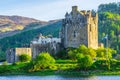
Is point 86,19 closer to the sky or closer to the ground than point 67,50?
closer to the sky

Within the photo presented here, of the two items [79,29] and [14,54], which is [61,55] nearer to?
[79,29]

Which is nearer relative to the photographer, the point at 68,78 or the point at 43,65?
the point at 68,78

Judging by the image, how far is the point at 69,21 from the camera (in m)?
117

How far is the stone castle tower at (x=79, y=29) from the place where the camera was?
379ft

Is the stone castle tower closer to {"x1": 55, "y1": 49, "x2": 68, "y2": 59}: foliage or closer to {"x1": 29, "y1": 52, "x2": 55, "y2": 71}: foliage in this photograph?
{"x1": 55, "y1": 49, "x2": 68, "y2": 59}: foliage

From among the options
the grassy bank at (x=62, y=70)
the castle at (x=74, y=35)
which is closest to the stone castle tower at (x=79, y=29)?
the castle at (x=74, y=35)

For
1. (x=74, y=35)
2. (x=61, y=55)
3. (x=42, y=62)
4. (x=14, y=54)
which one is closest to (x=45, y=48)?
(x=61, y=55)

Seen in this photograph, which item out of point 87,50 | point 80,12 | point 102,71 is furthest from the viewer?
point 80,12

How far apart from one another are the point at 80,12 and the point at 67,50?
931 cm

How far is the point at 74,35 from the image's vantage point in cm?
11631

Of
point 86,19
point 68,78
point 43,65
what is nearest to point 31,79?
point 68,78

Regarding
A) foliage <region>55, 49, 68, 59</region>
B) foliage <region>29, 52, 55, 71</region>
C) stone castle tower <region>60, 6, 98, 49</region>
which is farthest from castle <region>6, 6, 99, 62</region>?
foliage <region>29, 52, 55, 71</region>

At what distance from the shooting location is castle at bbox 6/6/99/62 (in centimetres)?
11550

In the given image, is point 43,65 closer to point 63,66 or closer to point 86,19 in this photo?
point 63,66
